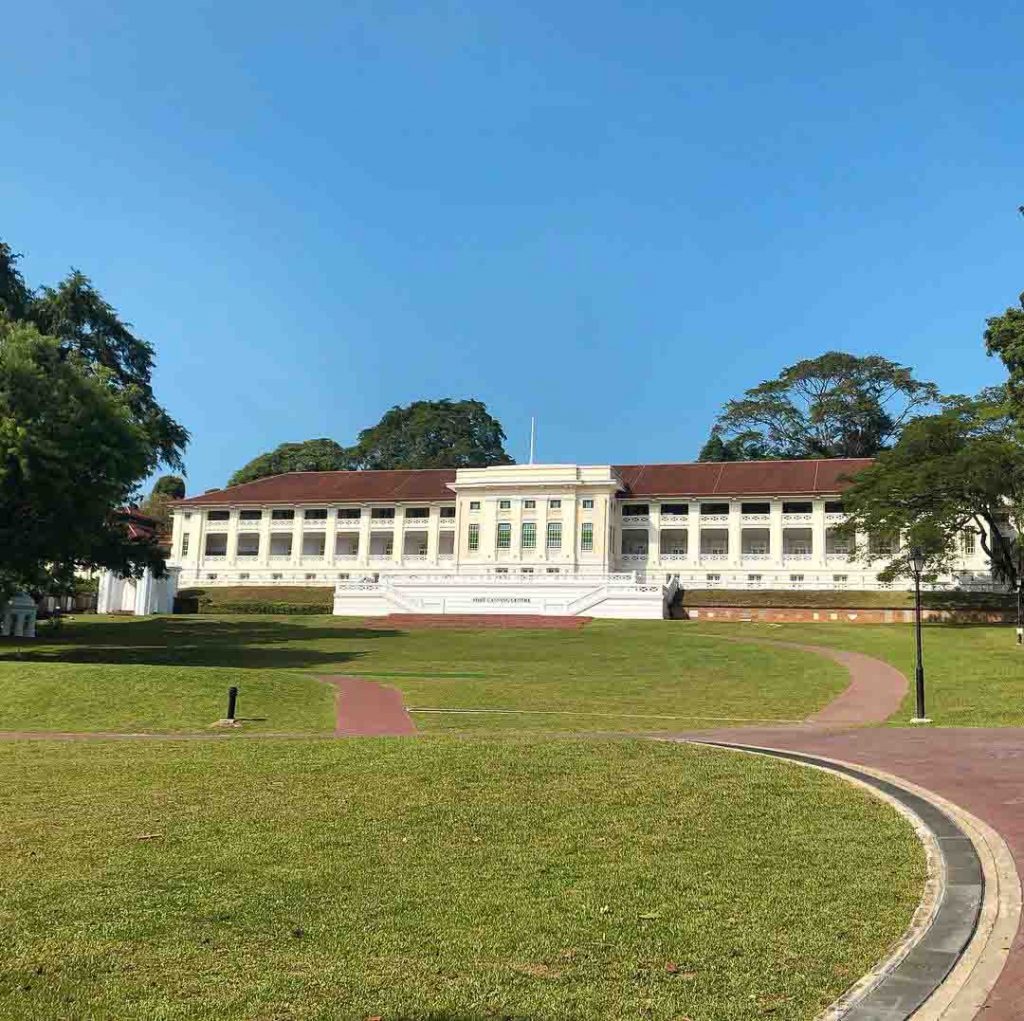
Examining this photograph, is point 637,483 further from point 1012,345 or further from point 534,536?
point 1012,345

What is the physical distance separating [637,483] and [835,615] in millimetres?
21325

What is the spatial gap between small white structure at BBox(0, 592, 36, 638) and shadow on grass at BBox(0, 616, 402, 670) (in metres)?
0.66

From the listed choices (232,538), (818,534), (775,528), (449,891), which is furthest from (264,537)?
(449,891)

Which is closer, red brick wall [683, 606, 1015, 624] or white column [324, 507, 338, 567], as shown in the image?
red brick wall [683, 606, 1015, 624]

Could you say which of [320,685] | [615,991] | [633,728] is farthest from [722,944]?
[320,685]

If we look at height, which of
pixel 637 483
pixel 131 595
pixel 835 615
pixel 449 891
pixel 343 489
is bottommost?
pixel 449 891

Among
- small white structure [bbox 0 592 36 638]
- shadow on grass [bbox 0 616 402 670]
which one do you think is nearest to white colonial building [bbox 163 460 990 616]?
shadow on grass [bbox 0 616 402 670]

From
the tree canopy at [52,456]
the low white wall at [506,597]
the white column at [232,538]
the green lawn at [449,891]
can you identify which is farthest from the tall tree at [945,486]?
the white column at [232,538]

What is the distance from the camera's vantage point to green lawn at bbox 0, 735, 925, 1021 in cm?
468

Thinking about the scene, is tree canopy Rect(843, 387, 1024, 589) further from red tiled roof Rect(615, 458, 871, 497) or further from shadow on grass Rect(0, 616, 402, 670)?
shadow on grass Rect(0, 616, 402, 670)

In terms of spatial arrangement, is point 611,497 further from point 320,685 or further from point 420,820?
point 420,820

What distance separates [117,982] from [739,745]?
9898 millimetres

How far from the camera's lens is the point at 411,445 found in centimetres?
9800

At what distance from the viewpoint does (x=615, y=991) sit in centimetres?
470
